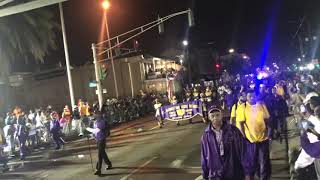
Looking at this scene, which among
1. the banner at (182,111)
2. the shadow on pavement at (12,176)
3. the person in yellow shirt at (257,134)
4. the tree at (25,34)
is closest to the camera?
the person in yellow shirt at (257,134)

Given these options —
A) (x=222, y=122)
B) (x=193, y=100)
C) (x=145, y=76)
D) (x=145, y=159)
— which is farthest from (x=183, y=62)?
(x=222, y=122)

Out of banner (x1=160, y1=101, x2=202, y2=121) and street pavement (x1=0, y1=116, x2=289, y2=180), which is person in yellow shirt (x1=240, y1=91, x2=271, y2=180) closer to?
street pavement (x1=0, y1=116, x2=289, y2=180)

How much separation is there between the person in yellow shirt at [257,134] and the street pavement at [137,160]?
140cm

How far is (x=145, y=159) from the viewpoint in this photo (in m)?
15.7

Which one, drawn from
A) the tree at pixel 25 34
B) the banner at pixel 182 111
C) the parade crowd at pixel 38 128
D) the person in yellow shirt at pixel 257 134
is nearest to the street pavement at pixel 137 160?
the parade crowd at pixel 38 128

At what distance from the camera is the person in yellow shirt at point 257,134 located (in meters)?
9.65

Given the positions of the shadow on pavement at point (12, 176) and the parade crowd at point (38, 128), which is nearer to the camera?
the shadow on pavement at point (12, 176)

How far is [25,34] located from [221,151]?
29.9 meters

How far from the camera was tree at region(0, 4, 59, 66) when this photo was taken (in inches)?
1304

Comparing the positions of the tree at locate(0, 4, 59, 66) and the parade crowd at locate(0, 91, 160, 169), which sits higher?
the tree at locate(0, 4, 59, 66)

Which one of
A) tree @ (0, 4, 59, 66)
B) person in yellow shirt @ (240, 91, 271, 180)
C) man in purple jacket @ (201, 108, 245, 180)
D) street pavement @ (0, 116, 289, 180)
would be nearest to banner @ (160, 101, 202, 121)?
street pavement @ (0, 116, 289, 180)

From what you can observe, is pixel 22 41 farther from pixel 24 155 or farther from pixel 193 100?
pixel 24 155

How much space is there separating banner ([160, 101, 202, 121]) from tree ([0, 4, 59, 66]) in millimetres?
11748

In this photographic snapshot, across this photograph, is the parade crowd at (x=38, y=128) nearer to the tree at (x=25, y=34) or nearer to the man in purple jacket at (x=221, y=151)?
the tree at (x=25, y=34)
